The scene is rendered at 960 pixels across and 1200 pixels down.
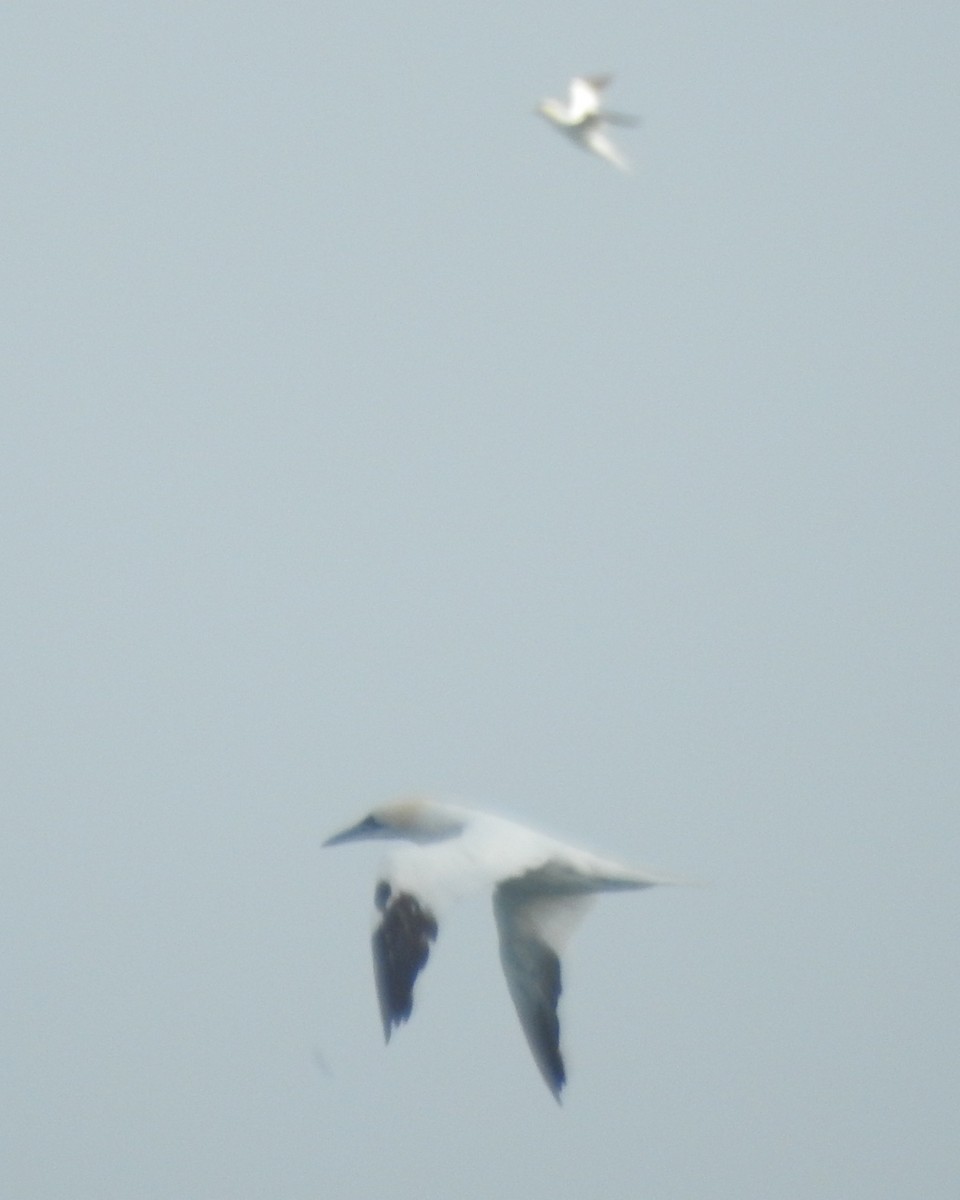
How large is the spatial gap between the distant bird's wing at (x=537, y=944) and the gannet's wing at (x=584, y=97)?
4.41m

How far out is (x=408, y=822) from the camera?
57.5ft

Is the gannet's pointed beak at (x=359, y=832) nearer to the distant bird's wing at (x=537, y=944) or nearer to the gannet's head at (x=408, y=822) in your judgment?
the gannet's head at (x=408, y=822)

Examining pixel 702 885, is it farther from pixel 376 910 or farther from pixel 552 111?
pixel 552 111

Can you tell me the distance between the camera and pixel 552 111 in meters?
18.4

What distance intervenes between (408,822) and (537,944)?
1.11m

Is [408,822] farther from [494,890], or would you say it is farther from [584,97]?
[584,97]

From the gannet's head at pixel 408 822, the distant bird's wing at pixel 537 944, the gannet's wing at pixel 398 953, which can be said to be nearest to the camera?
the gannet's wing at pixel 398 953

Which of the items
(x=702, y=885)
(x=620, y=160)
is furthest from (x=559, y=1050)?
(x=620, y=160)

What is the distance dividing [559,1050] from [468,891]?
208 cm

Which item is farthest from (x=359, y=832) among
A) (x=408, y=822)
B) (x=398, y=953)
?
(x=398, y=953)

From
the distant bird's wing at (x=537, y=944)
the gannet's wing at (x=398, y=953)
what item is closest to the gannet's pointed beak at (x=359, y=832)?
the distant bird's wing at (x=537, y=944)

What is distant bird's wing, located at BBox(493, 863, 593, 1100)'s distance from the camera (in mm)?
16781

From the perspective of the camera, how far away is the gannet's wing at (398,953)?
14.6 meters

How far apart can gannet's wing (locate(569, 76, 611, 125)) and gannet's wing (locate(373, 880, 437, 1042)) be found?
548 centimetres
